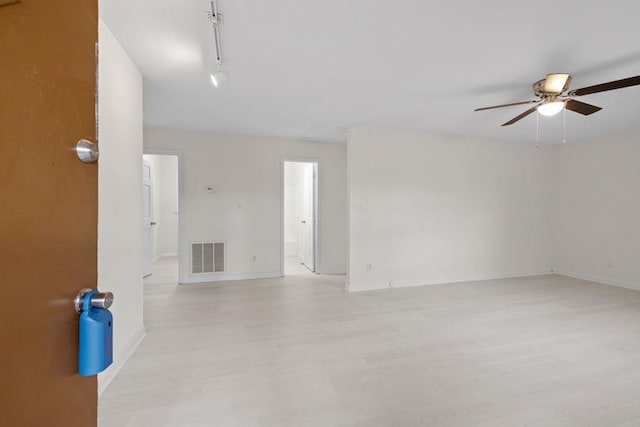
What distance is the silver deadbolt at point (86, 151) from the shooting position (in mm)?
609

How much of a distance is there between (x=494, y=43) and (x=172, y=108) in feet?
11.6

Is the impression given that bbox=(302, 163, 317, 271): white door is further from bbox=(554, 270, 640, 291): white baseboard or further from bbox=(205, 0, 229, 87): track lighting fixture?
bbox=(554, 270, 640, 291): white baseboard

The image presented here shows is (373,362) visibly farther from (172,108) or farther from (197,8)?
(172,108)

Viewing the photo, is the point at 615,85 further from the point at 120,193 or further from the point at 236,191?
the point at 236,191

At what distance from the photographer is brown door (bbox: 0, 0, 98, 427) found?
1.38ft

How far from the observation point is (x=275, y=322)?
286 cm

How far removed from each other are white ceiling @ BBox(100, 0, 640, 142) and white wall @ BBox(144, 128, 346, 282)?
945 millimetres

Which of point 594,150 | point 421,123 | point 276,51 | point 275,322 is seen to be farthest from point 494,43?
point 594,150

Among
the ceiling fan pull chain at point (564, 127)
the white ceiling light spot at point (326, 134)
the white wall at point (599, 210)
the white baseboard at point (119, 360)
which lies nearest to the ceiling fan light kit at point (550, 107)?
the ceiling fan pull chain at point (564, 127)

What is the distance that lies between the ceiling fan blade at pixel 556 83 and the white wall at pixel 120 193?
11.5 feet

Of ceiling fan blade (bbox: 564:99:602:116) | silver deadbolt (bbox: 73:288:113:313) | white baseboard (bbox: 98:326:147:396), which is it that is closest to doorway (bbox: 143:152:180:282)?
white baseboard (bbox: 98:326:147:396)

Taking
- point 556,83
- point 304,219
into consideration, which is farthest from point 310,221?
point 556,83

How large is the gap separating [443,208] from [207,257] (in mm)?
4203

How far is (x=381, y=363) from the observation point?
2104 millimetres
